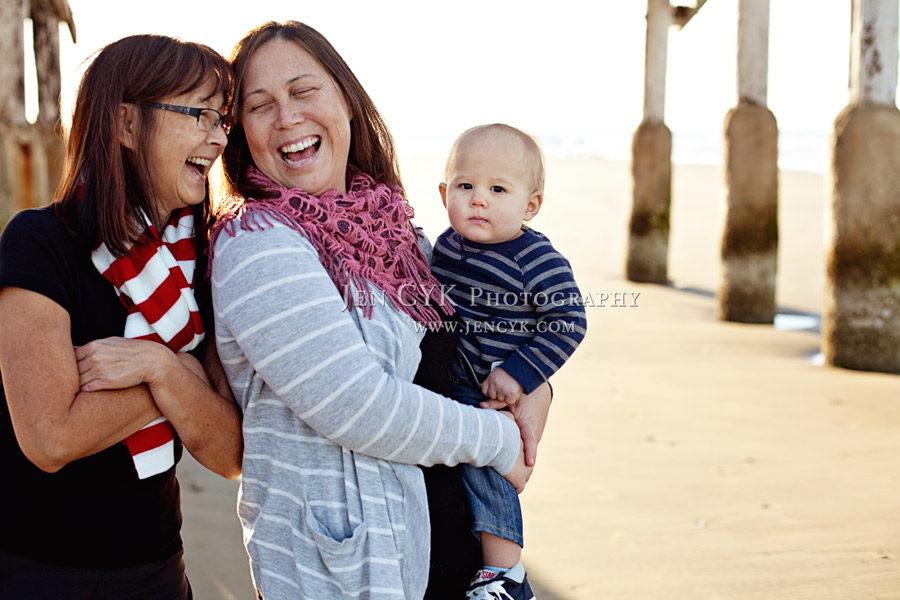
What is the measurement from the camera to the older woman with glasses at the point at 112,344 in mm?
1542

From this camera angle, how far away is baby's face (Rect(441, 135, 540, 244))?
2.14 metres

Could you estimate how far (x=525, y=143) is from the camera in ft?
7.23

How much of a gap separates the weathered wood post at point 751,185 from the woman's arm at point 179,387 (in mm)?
6887

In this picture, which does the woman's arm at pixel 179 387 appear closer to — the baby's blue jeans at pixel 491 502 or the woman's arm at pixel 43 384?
the woman's arm at pixel 43 384

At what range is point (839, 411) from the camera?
5.12 m

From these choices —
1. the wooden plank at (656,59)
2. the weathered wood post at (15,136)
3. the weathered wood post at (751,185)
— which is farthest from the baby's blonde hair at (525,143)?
the wooden plank at (656,59)

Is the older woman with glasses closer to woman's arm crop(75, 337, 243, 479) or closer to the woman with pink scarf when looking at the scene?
woman's arm crop(75, 337, 243, 479)

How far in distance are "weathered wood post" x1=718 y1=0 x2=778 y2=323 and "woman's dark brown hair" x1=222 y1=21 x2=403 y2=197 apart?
6.36 m

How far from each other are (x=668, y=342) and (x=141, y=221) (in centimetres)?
617

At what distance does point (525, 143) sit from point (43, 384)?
50.7 inches

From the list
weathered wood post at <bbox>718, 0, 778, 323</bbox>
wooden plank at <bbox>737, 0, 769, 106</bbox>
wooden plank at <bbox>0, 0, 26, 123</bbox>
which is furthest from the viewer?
wooden plank at <bbox>737, 0, 769, 106</bbox>

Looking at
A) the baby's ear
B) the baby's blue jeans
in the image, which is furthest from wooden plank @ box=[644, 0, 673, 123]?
the baby's blue jeans

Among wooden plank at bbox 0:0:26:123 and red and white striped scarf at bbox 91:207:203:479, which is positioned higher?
wooden plank at bbox 0:0:26:123

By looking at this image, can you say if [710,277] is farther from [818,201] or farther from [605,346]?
[818,201]
